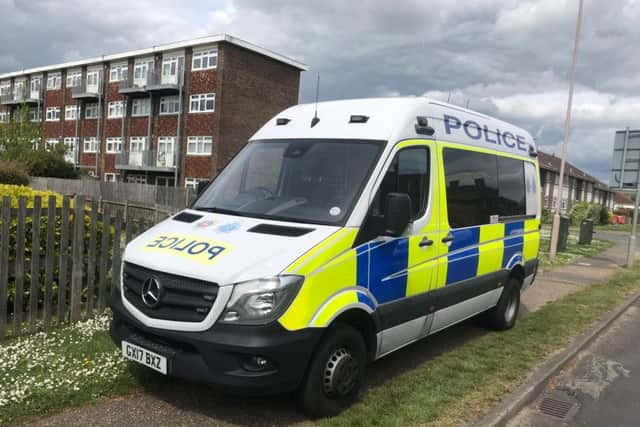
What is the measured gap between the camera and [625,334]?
724 cm

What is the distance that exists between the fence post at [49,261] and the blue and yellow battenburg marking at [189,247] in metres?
1.98

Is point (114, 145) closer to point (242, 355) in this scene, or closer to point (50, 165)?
point (50, 165)

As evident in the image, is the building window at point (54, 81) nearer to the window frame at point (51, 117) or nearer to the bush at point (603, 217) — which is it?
the window frame at point (51, 117)

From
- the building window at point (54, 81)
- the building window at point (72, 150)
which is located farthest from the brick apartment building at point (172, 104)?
the building window at point (54, 81)

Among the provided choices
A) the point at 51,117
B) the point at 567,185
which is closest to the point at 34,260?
the point at 51,117

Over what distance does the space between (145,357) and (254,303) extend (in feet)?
3.20

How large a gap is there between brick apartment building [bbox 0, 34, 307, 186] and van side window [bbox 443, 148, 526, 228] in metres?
30.1

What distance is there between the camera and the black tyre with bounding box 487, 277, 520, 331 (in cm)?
653

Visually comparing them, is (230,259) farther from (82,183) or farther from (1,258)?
(82,183)

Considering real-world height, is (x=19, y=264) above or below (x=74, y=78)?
below

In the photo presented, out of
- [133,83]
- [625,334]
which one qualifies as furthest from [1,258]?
[133,83]

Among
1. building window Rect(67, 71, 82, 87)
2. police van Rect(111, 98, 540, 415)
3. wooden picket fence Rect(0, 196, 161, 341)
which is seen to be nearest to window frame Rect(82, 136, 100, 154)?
building window Rect(67, 71, 82, 87)

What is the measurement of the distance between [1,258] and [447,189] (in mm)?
4438

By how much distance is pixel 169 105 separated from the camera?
39.1m
